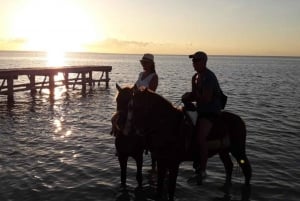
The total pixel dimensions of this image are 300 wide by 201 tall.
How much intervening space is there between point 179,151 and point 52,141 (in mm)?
7591

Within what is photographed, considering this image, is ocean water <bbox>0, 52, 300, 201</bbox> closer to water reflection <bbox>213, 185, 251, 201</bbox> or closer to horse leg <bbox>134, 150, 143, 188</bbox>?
water reflection <bbox>213, 185, 251, 201</bbox>

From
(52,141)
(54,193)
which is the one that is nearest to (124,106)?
(54,193)

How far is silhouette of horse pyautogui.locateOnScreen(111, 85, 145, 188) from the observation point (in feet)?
22.5

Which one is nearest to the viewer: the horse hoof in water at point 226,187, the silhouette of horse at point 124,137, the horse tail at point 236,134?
the silhouette of horse at point 124,137

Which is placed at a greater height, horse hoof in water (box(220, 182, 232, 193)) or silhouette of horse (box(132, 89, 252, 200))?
silhouette of horse (box(132, 89, 252, 200))

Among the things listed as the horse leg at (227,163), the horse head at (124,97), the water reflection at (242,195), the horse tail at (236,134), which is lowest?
the water reflection at (242,195)

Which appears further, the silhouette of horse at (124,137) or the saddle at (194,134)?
the saddle at (194,134)

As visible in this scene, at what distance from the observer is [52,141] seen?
13.3 meters

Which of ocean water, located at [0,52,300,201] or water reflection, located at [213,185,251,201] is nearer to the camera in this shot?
water reflection, located at [213,185,251,201]

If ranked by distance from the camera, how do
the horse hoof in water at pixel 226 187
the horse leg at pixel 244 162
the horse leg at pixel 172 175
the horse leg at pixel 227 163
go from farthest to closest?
the horse leg at pixel 227 163, the horse hoof in water at pixel 226 187, the horse leg at pixel 244 162, the horse leg at pixel 172 175

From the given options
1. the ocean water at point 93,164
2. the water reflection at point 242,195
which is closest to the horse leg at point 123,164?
the ocean water at point 93,164

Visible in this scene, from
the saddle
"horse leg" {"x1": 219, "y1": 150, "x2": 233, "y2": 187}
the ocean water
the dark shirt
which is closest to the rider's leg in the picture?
the saddle

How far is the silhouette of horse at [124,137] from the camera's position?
6855 mm

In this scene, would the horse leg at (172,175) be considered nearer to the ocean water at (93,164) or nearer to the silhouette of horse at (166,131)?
the silhouette of horse at (166,131)
